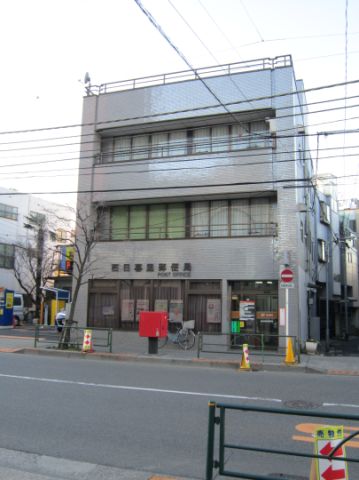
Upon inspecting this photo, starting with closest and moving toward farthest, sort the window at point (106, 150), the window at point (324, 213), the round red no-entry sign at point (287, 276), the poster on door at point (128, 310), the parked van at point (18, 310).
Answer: the round red no-entry sign at point (287, 276) → the poster on door at point (128, 310) → the window at point (106, 150) → the window at point (324, 213) → the parked van at point (18, 310)

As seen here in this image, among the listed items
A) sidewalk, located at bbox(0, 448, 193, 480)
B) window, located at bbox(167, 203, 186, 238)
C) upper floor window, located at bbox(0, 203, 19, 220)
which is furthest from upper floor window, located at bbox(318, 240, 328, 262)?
upper floor window, located at bbox(0, 203, 19, 220)

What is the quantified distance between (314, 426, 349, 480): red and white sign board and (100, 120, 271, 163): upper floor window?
1602cm

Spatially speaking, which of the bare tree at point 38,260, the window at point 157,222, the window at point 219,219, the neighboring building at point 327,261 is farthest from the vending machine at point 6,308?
the neighboring building at point 327,261

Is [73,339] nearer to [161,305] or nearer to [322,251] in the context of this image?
[161,305]

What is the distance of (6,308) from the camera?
31125 millimetres

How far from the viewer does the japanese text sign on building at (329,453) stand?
4.16 m

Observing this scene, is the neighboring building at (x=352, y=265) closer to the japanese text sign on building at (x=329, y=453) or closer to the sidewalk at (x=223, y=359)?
the sidewalk at (x=223, y=359)

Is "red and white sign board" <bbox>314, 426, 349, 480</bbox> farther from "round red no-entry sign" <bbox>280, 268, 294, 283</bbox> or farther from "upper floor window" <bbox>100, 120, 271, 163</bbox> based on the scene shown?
"upper floor window" <bbox>100, 120, 271, 163</bbox>

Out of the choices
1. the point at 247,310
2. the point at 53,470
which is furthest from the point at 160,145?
the point at 53,470

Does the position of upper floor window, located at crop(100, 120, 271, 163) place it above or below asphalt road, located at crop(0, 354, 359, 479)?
above

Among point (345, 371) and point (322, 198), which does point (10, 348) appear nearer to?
point (345, 371)

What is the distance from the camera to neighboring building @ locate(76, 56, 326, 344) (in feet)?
63.5

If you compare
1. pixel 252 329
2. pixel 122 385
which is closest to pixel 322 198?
pixel 252 329

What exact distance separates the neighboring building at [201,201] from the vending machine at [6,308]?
11326 mm
